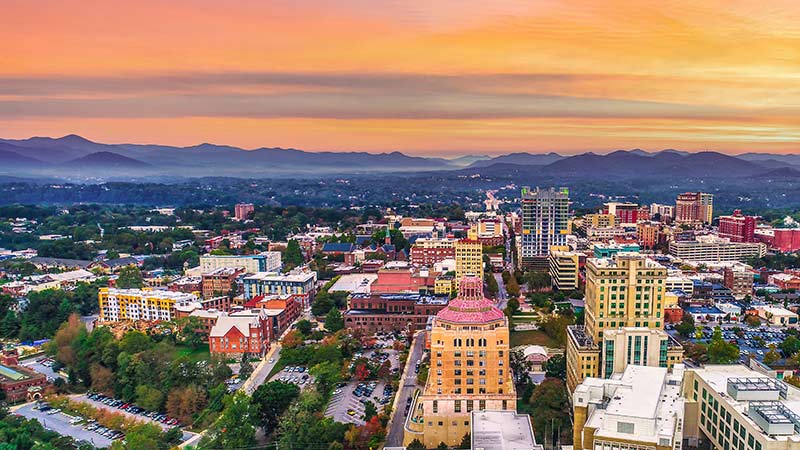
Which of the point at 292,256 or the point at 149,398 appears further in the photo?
the point at 292,256

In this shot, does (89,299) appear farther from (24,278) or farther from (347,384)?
(347,384)

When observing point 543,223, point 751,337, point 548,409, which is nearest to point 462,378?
point 548,409

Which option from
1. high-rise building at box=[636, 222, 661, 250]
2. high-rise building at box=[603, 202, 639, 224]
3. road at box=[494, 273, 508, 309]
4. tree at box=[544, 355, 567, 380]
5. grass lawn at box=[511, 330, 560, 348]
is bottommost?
grass lawn at box=[511, 330, 560, 348]

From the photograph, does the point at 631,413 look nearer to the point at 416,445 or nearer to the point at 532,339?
the point at 416,445

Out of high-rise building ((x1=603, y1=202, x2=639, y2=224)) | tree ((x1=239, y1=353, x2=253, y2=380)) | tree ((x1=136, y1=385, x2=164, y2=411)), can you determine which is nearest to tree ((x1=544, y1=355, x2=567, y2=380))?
tree ((x1=239, y1=353, x2=253, y2=380))

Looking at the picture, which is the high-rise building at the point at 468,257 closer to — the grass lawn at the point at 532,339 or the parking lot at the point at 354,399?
the grass lawn at the point at 532,339

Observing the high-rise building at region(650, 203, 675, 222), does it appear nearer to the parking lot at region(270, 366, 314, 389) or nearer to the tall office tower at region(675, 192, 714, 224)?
the tall office tower at region(675, 192, 714, 224)

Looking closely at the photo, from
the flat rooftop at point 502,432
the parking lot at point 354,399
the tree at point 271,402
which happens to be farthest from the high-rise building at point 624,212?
the flat rooftop at point 502,432
